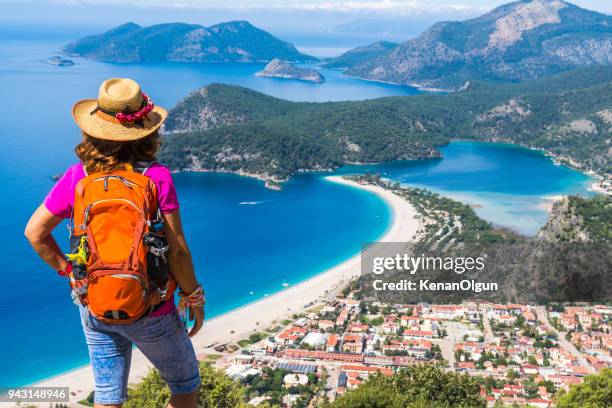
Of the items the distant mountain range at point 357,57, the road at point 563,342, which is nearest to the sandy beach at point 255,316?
the road at point 563,342

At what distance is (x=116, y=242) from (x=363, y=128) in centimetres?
5948

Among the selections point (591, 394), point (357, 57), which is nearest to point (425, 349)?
point (591, 394)

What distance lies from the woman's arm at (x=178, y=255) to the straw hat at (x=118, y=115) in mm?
277

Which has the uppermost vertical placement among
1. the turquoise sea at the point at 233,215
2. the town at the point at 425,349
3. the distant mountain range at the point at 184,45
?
the distant mountain range at the point at 184,45

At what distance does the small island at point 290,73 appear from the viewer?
374 ft

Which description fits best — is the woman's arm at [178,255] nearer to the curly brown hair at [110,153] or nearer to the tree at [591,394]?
the curly brown hair at [110,153]

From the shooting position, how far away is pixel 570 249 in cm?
2252

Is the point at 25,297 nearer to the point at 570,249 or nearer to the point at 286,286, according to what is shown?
the point at 286,286

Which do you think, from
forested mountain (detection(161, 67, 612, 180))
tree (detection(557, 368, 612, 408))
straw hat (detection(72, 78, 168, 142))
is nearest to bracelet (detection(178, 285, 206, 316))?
straw hat (detection(72, 78, 168, 142))

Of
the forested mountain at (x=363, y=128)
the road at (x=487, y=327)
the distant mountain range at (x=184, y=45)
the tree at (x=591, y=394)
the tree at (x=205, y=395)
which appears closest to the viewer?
the tree at (x=205, y=395)

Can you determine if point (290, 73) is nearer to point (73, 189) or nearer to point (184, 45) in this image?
point (184, 45)

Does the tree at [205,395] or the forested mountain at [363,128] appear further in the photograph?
the forested mountain at [363,128]

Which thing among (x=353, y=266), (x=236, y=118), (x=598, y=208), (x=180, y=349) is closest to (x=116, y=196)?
(x=180, y=349)

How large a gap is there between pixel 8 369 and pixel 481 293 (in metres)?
16.4
